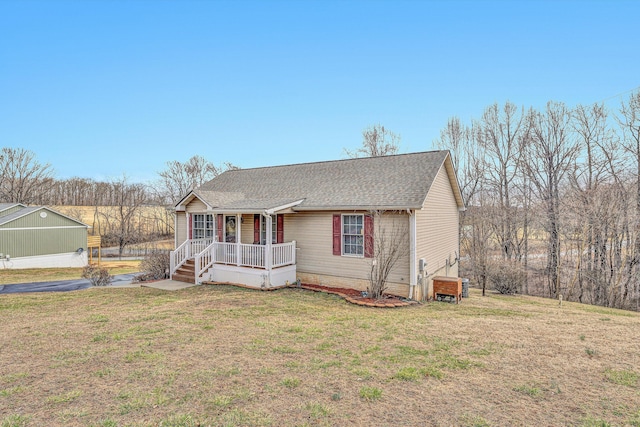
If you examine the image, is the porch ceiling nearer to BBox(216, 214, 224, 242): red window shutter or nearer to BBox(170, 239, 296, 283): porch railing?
BBox(216, 214, 224, 242): red window shutter

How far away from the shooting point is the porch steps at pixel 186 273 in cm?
1339

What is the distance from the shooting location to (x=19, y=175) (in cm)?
3612

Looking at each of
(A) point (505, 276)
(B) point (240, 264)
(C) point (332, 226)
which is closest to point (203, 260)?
(B) point (240, 264)

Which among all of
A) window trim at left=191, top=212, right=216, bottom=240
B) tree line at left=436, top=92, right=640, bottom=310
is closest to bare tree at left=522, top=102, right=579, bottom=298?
tree line at left=436, top=92, right=640, bottom=310

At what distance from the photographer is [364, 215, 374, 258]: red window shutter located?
11488 millimetres

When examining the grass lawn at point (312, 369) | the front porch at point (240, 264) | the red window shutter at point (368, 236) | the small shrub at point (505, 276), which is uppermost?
the red window shutter at point (368, 236)

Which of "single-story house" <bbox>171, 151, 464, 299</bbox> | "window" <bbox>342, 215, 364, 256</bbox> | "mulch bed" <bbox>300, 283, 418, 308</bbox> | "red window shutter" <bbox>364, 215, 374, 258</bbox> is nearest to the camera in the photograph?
"mulch bed" <bbox>300, 283, 418, 308</bbox>

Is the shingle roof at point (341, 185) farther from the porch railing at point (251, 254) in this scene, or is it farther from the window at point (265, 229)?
the porch railing at point (251, 254)

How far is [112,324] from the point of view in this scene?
24.6 feet

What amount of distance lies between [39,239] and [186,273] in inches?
692

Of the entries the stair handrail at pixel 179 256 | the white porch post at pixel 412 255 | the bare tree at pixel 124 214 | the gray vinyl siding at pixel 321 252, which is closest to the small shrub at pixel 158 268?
the stair handrail at pixel 179 256

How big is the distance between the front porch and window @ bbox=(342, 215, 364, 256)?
217 centimetres

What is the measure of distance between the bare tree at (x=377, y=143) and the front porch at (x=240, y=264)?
744 inches

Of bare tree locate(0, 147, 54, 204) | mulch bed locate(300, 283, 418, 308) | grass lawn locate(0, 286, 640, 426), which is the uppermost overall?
bare tree locate(0, 147, 54, 204)
